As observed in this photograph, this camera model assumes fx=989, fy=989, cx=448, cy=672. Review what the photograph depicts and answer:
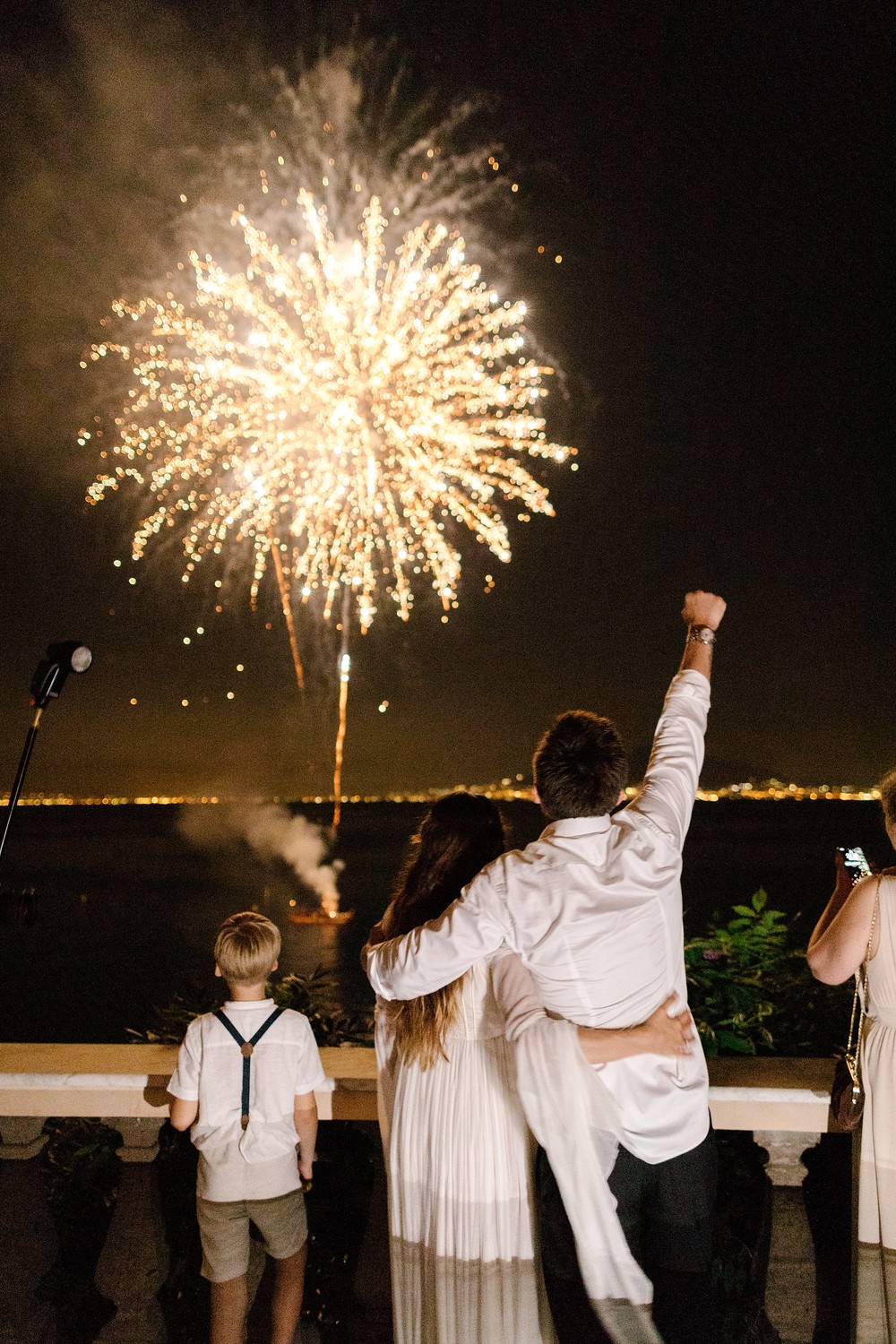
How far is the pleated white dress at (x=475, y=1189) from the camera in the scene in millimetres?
2518

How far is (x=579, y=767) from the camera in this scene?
2422mm

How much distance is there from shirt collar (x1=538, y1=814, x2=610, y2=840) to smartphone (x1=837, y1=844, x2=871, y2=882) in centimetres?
86

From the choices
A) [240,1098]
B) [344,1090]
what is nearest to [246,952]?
[240,1098]

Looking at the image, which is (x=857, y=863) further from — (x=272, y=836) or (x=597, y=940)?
(x=272, y=836)

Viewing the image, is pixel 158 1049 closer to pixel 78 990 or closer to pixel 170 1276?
pixel 170 1276

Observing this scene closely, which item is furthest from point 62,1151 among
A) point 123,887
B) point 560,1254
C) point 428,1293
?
point 123,887

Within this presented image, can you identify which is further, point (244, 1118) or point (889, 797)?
point (244, 1118)

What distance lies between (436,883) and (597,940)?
45cm

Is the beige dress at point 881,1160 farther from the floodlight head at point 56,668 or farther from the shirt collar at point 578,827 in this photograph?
the floodlight head at point 56,668

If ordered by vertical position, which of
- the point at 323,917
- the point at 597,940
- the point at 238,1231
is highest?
the point at 323,917

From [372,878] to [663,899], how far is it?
73354mm

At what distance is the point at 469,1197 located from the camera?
99.3 inches

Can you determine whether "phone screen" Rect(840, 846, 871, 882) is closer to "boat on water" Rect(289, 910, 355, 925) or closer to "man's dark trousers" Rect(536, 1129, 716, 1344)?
"man's dark trousers" Rect(536, 1129, 716, 1344)

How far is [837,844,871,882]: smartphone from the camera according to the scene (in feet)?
9.22
